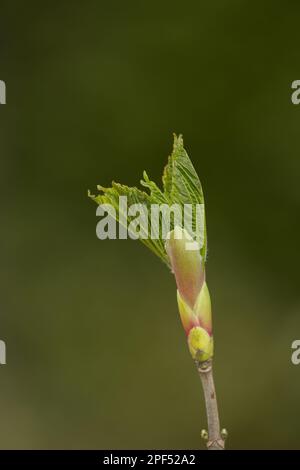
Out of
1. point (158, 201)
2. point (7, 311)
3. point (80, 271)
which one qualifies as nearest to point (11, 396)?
point (7, 311)

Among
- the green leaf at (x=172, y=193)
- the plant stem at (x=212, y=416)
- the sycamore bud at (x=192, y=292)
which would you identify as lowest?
the plant stem at (x=212, y=416)

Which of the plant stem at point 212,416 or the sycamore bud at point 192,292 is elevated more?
the sycamore bud at point 192,292

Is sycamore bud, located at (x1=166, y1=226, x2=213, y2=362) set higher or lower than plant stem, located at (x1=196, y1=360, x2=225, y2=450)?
higher

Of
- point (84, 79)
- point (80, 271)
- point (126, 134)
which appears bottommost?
point (80, 271)

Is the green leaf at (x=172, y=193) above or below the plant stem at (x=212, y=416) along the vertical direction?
above

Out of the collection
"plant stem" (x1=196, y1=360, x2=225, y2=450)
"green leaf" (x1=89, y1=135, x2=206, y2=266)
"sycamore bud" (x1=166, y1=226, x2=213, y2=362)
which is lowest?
"plant stem" (x1=196, y1=360, x2=225, y2=450)

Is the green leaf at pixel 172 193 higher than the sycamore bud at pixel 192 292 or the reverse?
higher

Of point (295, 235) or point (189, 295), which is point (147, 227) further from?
point (295, 235)
